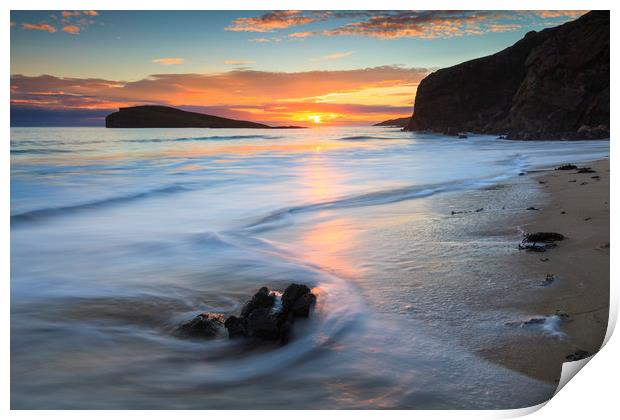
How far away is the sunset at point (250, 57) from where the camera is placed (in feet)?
13.0

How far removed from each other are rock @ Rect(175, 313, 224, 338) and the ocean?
0.06m

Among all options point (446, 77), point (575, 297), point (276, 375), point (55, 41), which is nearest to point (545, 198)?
point (575, 297)

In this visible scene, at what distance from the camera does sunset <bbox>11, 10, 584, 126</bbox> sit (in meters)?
3.95

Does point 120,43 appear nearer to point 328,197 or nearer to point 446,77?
point 328,197

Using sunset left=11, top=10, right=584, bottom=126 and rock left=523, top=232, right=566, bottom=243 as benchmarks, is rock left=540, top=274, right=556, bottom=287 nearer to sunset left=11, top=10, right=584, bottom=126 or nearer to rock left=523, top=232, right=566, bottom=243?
rock left=523, top=232, right=566, bottom=243

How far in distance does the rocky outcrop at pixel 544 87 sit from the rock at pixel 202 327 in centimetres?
1683

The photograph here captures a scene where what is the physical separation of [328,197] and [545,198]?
115 inches

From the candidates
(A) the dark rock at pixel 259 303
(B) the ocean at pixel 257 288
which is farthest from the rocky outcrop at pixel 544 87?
(A) the dark rock at pixel 259 303

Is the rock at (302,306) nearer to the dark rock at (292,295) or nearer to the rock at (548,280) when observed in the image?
the dark rock at (292,295)

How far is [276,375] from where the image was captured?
92.1 inches

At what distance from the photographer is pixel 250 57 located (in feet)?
15.2

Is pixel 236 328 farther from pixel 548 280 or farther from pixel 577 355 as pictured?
pixel 548 280

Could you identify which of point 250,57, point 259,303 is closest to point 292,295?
point 259,303
